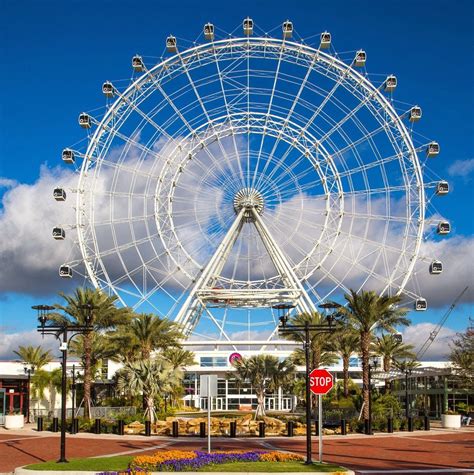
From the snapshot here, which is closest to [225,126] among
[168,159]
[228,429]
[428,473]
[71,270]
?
[168,159]

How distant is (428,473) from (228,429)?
22824 mm

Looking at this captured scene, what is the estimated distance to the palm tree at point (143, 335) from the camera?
53.7 metres

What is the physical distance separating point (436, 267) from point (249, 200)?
16.8 meters

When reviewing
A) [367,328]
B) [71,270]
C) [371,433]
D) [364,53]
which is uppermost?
[364,53]

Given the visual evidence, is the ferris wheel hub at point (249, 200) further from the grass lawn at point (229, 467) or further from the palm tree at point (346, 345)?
the grass lawn at point (229, 467)

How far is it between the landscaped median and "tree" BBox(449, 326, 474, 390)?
4093cm

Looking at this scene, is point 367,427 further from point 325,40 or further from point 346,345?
point 325,40

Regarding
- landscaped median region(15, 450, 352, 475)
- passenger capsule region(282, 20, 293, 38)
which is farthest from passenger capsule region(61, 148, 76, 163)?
landscaped median region(15, 450, 352, 475)

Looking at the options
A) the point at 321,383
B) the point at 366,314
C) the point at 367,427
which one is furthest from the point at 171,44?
the point at 321,383

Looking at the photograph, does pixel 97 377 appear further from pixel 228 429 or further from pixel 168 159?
pixel 228 429

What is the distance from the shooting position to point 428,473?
2361 centimetres

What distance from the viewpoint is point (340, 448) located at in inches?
1325

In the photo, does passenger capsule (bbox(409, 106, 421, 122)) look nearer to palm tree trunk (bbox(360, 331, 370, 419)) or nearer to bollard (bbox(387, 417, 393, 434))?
palm tree trunk (bbox(360, 331, 370, 419))

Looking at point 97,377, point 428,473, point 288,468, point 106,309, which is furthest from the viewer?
point 97,377
